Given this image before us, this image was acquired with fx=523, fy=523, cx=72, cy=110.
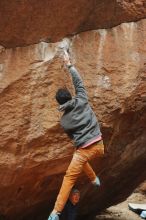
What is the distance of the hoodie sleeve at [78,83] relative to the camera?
19.5 ft

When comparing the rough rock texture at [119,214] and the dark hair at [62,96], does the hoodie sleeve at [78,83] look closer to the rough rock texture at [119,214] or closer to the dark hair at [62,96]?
the dark hair at [62,96]

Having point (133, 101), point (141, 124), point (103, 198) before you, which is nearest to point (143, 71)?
point (133, 101)

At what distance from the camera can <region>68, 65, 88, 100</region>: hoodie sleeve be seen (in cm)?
596

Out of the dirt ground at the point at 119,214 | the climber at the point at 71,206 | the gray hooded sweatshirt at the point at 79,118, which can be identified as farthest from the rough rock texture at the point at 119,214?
the gray hooded sweatshirt at the point at 79,118

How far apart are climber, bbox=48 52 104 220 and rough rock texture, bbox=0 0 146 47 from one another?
57cm

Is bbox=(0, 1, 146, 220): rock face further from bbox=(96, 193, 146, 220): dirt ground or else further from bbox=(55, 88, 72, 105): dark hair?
bbox=(96, 193, 146, 220): dirt ground

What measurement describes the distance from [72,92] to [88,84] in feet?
0.82

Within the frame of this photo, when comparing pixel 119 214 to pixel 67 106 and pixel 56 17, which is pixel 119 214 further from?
pixel 56 17

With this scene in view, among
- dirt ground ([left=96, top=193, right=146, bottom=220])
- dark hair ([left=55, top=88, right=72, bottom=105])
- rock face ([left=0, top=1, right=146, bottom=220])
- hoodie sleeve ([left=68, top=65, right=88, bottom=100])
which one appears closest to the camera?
dark hair ([left=55, top=88, right=72, bottom=105])

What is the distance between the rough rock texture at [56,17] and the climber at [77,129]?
1.87 ft

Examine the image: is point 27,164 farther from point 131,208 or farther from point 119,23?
point 131,208

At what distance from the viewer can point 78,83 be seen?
5.97 m

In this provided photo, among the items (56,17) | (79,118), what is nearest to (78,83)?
(79,118)

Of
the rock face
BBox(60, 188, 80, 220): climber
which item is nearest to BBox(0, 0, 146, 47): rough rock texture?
the rock face
